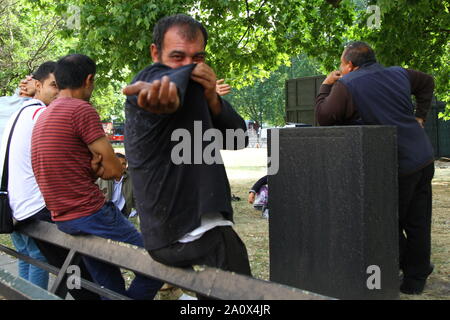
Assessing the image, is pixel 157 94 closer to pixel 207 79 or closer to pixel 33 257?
pixel 207 79

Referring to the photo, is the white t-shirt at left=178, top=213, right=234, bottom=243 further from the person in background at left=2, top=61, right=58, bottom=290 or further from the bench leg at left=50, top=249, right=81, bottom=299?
the person in background at left=2, top=61, right=58, bottom=290

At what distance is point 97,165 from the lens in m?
2.69

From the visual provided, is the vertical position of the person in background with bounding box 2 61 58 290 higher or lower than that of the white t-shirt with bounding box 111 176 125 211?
higher

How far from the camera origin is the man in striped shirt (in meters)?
2.61

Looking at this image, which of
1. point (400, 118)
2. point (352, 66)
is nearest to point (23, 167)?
point (352, 66)

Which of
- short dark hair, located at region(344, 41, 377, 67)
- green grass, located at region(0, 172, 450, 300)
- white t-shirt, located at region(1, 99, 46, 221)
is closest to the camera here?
white t-shirt, located at region(1, 99, 46, 221)

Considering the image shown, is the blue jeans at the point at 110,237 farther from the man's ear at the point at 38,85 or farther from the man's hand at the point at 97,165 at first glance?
the man's ear at the point at 38,85

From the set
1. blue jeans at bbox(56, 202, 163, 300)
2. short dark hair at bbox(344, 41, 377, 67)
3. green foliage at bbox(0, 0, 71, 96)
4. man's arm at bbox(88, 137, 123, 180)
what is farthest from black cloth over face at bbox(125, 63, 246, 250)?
green foliage at bbox(0, 0, 71, 96)

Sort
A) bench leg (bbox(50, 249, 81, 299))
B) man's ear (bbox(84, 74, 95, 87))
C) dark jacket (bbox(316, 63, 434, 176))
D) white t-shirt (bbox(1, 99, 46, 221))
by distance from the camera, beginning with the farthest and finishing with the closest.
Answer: dark jacket (bbox(316, 63, 434, 176)) → white t-shirt (bbox(1, 99, 46, 221)) → man's ear (bbox(84, 74, 95, 87)) → bench leg (bbox(50, 249, 81, 299))

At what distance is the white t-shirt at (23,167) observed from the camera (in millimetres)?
3100

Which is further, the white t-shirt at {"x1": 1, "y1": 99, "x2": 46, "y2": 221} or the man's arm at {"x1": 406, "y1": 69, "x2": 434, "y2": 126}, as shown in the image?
the man's arm at {"x1": 406, "y1": 69, "x2": 434, "y2": 126}

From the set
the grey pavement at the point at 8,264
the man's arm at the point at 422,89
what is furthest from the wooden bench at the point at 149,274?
the man's arm at the point at 422,89

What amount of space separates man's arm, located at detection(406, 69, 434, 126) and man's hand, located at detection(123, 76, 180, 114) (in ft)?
9.61
